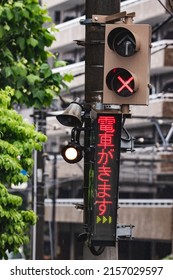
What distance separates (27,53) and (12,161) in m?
4.65

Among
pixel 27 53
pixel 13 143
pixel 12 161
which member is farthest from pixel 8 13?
pixel 12 161

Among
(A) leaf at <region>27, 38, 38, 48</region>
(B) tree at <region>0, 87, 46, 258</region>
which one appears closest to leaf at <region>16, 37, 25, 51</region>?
(A) leaf at <region>27, 38, 38, 48</region>

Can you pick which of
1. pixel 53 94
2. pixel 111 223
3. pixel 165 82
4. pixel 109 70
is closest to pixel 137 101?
pixel 109 70

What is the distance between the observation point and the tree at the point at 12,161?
56.2 ft

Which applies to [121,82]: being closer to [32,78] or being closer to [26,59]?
[32,78]

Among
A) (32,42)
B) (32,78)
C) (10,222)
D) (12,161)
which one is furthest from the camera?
(32,78)

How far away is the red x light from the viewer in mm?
10547

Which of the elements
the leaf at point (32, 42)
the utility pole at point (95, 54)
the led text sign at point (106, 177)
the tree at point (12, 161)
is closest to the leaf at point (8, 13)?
the leaf at point (32, 42)

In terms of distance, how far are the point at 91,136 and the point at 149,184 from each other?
142 ft

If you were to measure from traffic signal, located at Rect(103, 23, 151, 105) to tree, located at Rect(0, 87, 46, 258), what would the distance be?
6510mm

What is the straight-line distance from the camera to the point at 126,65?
10.6m
